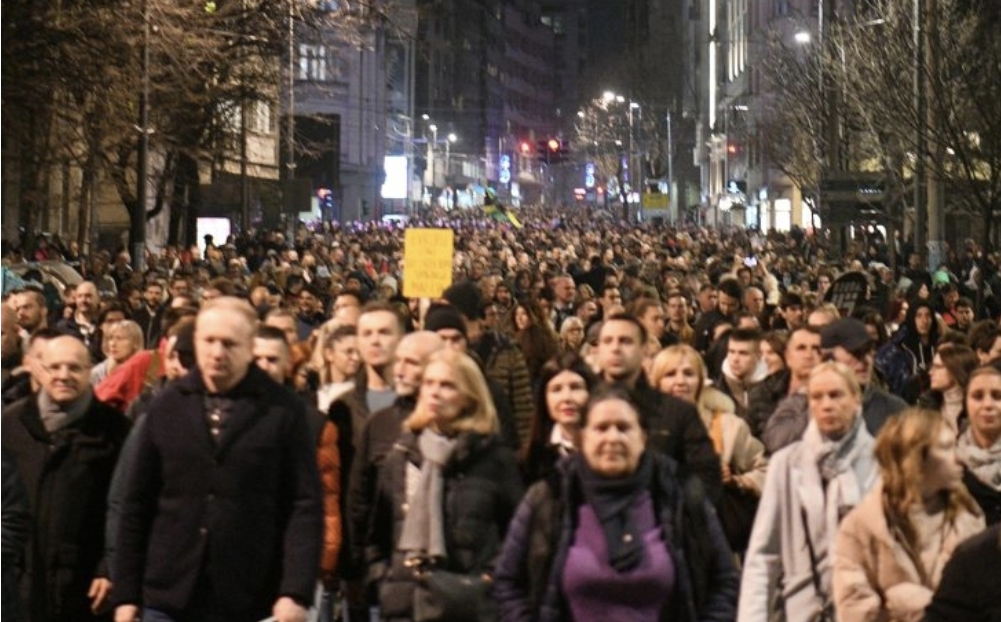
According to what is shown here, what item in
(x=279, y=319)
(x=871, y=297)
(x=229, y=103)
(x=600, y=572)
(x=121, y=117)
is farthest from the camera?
(x=229, y=103)

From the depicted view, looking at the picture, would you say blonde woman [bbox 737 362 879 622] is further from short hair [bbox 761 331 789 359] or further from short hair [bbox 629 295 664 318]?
short hair [bbox 629 295 664 318]

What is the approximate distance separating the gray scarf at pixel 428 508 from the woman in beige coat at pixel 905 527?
156 centimetres

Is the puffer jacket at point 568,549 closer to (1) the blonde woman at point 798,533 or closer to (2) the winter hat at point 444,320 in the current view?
(1) the blonde woman at point 798,533

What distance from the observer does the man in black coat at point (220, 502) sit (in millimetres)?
7383

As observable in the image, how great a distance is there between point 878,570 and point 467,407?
5.84 feet

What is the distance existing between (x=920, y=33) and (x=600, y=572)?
2614cm

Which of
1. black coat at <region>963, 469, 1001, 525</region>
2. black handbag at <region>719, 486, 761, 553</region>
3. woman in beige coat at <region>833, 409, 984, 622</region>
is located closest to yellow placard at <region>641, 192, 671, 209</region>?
black handbag at <region>719, 486, 761, 553</region>

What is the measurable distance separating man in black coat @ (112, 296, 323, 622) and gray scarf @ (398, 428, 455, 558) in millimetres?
630

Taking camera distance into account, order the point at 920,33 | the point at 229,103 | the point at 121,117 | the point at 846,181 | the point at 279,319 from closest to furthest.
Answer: the point at 279,319
the point at 920,33
the point at 121,117
the point at 846,181
the point at 229,103

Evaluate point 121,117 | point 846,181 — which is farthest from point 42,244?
point 846,181

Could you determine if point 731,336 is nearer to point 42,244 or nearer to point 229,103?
point 42,244

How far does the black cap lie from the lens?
10.6 metres

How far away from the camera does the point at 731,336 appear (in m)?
13.1

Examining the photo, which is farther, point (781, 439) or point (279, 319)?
point (279, 319)
